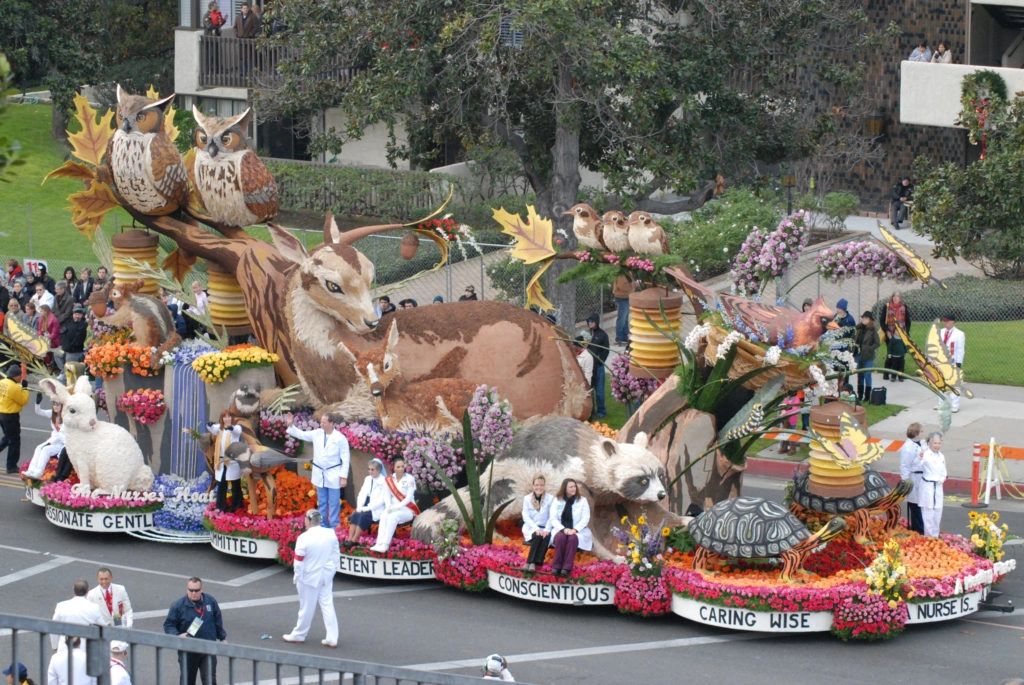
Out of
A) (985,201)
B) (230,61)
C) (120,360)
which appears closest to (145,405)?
(120,360)

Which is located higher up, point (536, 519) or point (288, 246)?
point (288, 246)

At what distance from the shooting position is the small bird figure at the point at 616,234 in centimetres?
2234

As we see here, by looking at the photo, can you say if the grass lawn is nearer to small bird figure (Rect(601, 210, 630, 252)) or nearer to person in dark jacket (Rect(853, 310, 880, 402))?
person in dark jacket (Rect(853, 310, 880, 402))

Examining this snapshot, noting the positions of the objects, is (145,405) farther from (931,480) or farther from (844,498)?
(931,480)

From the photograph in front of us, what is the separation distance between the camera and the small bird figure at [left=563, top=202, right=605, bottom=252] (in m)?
22.6

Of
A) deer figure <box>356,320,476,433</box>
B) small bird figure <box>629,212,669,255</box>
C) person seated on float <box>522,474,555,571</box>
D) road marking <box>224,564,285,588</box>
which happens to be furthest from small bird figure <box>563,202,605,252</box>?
road marking <box>224,564,285,588</box>

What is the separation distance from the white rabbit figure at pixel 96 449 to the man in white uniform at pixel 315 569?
440 centimetres

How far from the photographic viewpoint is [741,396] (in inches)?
844

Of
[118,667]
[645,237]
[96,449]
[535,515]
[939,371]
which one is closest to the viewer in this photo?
[118,667]

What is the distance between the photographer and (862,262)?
20812 millimetres

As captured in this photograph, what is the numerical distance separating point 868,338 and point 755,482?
407 centimetres

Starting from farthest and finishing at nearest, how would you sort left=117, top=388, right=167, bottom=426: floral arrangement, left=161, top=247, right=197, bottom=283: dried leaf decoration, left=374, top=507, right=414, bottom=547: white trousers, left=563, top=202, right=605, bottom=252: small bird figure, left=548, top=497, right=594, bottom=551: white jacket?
left=161, top=247, right=197, bottom=283: dried leaf decoration, left=117, top=388, right=167, bottom=426: floral arrangement, left=563, top=202, right=605, bottom=252: small bird figure, left=374, top=507, right=414, bottom=547: white trousers, left=548, top=497, right=594, bottom=551: white jacket

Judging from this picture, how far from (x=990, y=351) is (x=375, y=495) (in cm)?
1417

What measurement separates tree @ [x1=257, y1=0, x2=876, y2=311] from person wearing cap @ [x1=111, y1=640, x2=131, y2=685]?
13700 mm
